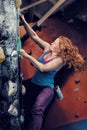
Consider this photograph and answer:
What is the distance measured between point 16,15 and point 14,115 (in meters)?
1.00

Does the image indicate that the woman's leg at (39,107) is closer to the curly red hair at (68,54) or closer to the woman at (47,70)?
A: the woman at (47,70)

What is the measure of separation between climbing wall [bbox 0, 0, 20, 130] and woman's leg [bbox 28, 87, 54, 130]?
25 centimetres

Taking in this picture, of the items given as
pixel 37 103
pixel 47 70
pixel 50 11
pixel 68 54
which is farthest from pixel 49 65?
pixel 50 11

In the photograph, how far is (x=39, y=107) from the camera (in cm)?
389

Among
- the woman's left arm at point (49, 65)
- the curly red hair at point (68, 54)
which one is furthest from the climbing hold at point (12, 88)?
the curly red hair at point (68, 54)

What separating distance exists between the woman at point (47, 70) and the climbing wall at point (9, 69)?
0.32m

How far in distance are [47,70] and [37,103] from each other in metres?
0.39

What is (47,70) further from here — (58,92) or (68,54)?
(58,92)

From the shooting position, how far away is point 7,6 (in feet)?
10.8

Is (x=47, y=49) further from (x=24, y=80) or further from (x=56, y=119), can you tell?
(x=56, y=119)

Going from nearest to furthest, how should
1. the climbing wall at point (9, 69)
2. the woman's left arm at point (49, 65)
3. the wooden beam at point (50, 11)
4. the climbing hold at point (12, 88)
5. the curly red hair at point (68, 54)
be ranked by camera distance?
the climbing wall at point (9, 69), the climbing hold at point (12, 88), the woman's left arm at point (49, 65), the curly red hair at point (68, 54), the wooden beam at point (50, 11)

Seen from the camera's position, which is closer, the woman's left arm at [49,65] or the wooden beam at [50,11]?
the woman's left arm at [49,65]

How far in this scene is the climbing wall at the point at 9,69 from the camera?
10.9 feet

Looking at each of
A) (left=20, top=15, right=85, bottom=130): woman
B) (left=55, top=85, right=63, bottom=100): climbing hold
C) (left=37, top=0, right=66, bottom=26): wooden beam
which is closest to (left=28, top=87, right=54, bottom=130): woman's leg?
(left=20, top=15, right=85, bottom=130): woman
